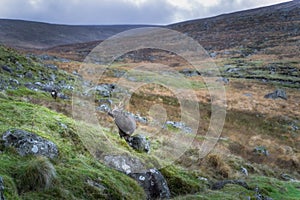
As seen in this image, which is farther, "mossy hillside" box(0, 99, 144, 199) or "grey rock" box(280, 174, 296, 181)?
"grey rock" box(280, 174, 296, 181)

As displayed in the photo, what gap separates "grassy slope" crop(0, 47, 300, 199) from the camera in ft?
27.9

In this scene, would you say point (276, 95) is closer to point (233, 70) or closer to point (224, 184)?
point (233, 70)

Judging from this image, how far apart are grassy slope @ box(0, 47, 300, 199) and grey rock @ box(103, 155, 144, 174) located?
0.46 m

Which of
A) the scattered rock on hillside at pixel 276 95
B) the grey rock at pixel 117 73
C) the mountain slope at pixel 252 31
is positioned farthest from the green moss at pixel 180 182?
the mountain slope at pixel 252 31

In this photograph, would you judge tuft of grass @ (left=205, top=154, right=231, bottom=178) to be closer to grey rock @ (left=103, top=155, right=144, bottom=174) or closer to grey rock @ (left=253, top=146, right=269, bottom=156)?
grey rock @ (left=103, top=155, right=144, bottom=174)

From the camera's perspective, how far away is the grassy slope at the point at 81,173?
27.9 ft

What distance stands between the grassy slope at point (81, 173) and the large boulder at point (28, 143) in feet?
0.84

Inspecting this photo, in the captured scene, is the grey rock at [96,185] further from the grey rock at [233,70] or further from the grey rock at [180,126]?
A: the grey rock at [233,70]

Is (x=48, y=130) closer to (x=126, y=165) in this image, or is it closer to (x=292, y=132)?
(x=126, y=165)

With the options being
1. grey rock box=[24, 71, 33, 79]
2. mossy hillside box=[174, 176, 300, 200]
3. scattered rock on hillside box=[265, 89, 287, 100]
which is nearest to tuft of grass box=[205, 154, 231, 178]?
mossy hillside box=[174, 176, 300, 200]

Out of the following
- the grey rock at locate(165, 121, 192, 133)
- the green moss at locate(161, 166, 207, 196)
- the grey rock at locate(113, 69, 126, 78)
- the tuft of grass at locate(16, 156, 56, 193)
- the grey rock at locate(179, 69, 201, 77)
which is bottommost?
the green moss at locate(161, 166, 207, 196)

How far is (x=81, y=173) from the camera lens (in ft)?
31.7

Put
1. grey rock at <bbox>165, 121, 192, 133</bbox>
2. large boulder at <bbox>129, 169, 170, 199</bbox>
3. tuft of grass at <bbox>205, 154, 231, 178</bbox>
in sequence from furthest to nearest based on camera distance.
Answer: grey rock at <bbox>165, 121, 192, 133</bbox>
tuft of grass at <bbox>205, 154, 231, 178</bbox>
large boulder at <bbox>129, 169, 170, 199</bbox>

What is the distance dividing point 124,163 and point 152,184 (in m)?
1.29
